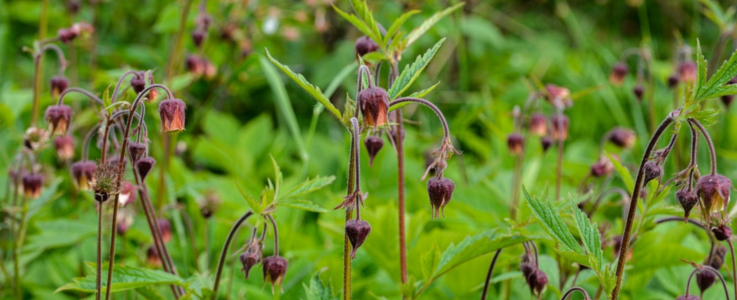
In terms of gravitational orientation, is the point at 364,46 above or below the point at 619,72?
below

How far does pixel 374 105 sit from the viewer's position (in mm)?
1322

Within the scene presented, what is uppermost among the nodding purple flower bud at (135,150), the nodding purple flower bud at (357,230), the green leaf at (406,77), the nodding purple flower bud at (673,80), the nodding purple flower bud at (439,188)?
the nodding purple flower bud at (673,80)

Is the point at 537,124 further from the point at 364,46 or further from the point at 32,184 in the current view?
the point at 32,184

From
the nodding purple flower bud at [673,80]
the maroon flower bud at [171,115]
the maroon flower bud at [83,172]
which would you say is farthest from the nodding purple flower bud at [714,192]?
the nodding purple flower bud at [673,80]

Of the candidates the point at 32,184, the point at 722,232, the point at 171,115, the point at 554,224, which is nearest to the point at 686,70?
the point at 722,232

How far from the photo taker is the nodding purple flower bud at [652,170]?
1.35 meters

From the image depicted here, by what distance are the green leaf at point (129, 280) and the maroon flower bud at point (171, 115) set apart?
0.36 m

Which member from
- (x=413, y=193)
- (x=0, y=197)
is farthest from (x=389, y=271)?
(x=0, y=197)

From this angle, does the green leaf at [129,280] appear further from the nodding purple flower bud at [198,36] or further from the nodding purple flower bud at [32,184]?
the nodding purple flower bud at [198,36]

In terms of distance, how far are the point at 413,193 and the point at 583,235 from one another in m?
1.61

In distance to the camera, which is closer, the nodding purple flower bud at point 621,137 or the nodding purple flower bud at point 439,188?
the nodding purple flower bud at point 439,188

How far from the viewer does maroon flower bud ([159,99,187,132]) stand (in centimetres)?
147

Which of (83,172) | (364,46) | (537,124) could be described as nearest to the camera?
(364,46)

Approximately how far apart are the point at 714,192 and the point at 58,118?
1603mm
